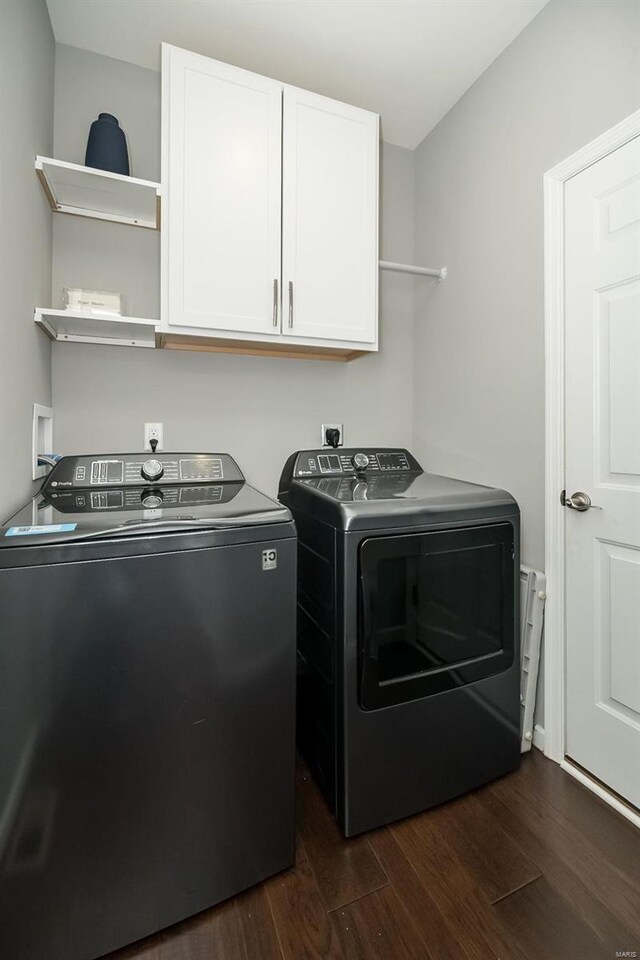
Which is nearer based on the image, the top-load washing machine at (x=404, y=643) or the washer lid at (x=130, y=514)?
the washer lid at (x=130, y=514)

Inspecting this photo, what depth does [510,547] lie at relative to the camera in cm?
156

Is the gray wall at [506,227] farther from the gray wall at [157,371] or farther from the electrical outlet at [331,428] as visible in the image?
the electrical outlet at [331,428]

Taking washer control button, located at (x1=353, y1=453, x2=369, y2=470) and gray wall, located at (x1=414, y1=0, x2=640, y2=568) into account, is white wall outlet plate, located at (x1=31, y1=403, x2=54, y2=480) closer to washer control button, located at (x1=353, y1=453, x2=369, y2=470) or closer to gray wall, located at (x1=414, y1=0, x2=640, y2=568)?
washer control button, located at (x1=353, y1=453, x2=369, y2=470)

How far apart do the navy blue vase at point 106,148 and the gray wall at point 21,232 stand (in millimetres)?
149

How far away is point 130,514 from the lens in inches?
43.3

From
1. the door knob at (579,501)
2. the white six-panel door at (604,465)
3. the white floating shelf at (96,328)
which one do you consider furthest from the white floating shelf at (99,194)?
the door knob at (579,501)

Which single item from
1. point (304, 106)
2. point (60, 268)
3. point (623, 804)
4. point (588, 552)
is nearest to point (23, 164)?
point (60, 268)

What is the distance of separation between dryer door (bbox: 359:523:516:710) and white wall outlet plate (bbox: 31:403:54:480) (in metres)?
1.11

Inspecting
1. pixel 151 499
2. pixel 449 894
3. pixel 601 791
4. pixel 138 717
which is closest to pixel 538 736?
pixel 601 791

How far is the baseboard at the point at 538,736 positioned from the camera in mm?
1645

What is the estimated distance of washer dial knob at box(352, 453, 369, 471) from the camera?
204 cm

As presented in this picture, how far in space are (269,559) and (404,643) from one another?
1.77 feet

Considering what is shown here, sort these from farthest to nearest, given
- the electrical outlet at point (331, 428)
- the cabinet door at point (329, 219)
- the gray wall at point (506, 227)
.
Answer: the electrical outlet at point (331, 428), the cabinet door at point (329, 219), the gray wall at point (506, 227)

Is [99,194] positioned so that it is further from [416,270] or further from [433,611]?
[433,611]
